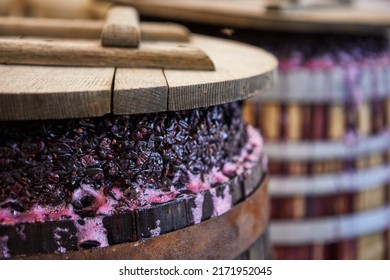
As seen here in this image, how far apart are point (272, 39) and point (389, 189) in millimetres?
975

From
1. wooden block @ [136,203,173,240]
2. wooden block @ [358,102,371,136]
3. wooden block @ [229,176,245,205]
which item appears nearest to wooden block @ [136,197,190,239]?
wooden block @ [136,203,173,240]

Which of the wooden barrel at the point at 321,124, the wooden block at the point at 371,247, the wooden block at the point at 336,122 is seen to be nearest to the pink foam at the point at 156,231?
the wooden barrel at the point at 321,124

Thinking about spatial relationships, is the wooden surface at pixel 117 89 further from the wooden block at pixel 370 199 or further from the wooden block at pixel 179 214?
the wooden block at pixel 370 199

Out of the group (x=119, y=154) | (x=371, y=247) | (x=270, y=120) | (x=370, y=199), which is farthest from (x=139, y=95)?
(x=371, y=247)

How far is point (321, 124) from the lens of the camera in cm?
234

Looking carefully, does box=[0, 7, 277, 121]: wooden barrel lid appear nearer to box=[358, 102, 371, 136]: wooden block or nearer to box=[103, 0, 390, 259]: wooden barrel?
box=[103, 0, 390, 259]: wooden barrel

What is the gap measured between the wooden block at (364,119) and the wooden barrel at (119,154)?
4.16ft

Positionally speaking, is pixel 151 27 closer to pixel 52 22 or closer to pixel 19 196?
pixel 52 22

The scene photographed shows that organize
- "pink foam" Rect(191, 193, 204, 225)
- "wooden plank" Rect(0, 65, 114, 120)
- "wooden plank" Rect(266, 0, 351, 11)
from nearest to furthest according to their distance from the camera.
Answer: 1. "wooden plank" Rect(0, 65, 114, 120)
2. "pink foam" Rect(191, 193, 204, 225)
3. "wooden plank" Rect(266, 0, 351, 11)

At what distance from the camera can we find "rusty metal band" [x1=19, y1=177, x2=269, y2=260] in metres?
1.06

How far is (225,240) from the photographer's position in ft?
3.95

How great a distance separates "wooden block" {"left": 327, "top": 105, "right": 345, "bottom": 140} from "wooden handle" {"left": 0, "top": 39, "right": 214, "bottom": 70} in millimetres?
1271

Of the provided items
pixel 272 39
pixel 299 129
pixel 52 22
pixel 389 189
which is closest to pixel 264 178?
pixel 52 22

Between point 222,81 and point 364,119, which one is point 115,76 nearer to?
point 222,81
